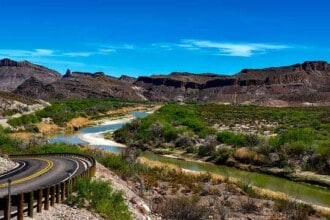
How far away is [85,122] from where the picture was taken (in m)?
105

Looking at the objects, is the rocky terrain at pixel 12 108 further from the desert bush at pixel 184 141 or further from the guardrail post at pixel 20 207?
the guardrail post at pixel 20 207

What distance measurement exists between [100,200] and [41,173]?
6.37m

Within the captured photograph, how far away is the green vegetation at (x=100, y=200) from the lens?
20.8m

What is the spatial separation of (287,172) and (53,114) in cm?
6043

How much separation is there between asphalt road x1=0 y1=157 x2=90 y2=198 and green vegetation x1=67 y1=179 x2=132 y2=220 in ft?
3.28

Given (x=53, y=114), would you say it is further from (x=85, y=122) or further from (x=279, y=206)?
(x=279, y=206)

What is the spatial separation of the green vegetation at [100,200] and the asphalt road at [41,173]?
3.28 ft

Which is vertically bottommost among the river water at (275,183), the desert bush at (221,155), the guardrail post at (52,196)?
the river water at (275,183)

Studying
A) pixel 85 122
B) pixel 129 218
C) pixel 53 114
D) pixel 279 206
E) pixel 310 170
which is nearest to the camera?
pixel 129 218

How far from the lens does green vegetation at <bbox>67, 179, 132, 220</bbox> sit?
20781 millimetres

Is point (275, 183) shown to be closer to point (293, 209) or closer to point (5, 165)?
point (293, 209)

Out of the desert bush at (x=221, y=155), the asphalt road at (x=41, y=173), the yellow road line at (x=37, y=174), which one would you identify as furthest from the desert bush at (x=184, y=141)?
the yellow road line at (x=37, y=174)

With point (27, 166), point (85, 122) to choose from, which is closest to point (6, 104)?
point (85, 122)

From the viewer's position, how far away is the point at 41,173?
26781 mm
